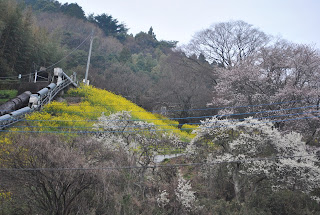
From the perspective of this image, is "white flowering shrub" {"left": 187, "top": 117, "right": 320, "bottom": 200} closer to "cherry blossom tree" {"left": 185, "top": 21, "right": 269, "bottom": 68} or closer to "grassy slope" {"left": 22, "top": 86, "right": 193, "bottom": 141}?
"grassy slope" {"left": 22, "top": 86, "right": 193, "bottom": 141}

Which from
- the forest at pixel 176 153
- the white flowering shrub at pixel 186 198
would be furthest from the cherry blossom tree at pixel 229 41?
the white flowering shrub at pixel 186 198

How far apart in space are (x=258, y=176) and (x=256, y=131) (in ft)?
7.41

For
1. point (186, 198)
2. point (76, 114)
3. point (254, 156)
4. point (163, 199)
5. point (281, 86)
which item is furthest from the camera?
point (281, 86)

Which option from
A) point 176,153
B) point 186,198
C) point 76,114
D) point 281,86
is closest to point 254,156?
point 186,198

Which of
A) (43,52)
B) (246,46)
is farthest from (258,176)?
(43,52)

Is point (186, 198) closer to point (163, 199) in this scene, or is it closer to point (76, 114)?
point (163, 199)

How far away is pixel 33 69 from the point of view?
99.2ft

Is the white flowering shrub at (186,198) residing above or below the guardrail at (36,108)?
below

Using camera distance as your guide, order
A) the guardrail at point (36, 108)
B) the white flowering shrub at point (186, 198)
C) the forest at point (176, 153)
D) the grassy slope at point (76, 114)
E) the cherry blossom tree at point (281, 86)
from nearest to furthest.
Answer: the forest at point (176, 153), the white flowering shrub at point (186, 198), the guardrail at point (36, 108), the grassy slope at point (76, 114), the cherry blossom tree at point (281, 86)

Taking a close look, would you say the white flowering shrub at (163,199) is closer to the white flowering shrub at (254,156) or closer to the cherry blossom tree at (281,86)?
the white flowering shrub at (254,156)

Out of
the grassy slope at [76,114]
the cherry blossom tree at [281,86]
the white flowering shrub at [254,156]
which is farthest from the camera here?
the cherry blossom tree at [281,86]

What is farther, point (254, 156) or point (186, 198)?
point (254, 156)

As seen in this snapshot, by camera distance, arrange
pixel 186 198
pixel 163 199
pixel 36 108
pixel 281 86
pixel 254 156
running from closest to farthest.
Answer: pixel 186 198
pixel 163 199
pixel 254 156
pixel 36 108
pixel 281 86

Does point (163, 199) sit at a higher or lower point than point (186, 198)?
lower
